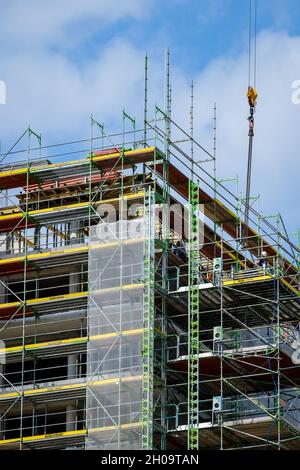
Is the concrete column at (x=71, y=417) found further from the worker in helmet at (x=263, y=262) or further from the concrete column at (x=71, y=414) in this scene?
the worker in helmet at (x=263, y=262)

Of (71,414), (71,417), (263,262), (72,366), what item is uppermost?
(263,262)

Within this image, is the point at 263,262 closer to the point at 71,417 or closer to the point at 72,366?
the point at 72,366

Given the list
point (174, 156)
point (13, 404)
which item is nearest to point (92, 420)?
point (13, 404)

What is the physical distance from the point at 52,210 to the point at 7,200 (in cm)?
424

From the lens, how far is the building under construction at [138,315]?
120 meters

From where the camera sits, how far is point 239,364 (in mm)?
121500

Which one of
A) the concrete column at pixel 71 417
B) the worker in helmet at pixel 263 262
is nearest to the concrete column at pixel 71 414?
the concrete column at pixel 71 417

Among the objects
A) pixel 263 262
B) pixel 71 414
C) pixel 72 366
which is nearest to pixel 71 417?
pixel 71 414

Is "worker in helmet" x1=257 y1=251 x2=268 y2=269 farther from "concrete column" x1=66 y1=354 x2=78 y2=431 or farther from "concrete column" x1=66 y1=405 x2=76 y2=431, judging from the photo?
"concrete column" x1=66 y1=405 x2=76 y2=431

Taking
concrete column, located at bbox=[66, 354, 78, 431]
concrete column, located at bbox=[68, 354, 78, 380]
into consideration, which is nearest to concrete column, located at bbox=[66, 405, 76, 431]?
concrete column, located at bbox=[66, 354, 78, 431]

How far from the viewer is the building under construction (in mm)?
120375

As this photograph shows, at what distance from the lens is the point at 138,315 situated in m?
121
